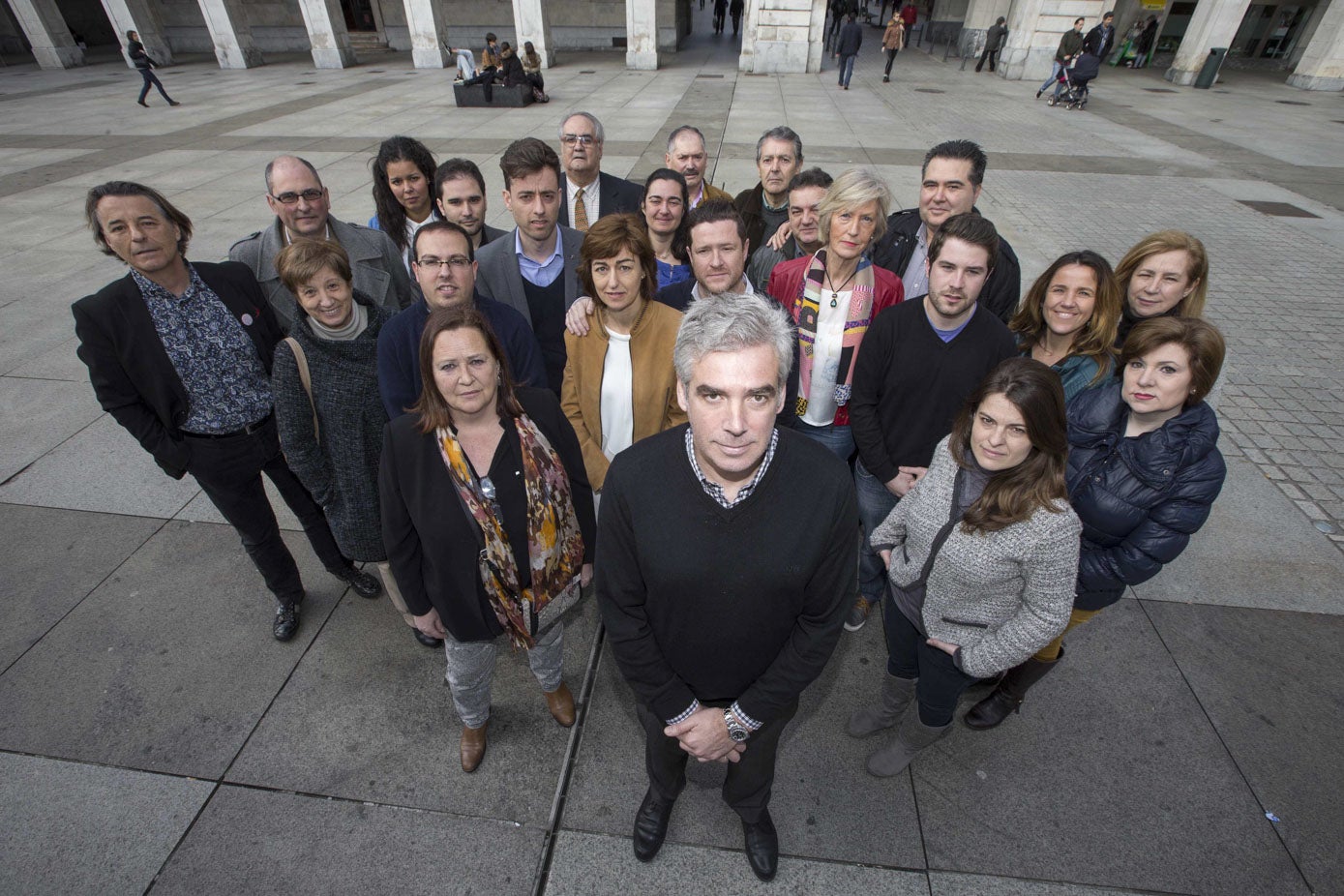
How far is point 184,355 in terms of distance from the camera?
2.83 m

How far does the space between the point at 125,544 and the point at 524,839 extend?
3297mm

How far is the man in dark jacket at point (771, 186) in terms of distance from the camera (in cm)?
424

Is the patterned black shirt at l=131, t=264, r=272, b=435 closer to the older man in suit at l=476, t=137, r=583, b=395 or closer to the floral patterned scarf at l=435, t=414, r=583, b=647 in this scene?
the older man in suit at l=476, t=137, r=583, b=395

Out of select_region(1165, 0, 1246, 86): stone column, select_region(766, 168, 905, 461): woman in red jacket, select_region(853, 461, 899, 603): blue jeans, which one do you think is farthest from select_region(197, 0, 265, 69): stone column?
select_region(1165, 0, 1246, 86): stone column

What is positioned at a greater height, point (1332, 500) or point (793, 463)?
point (793, 463)

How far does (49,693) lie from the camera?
121 inches

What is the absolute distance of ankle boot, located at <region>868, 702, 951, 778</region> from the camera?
263cm

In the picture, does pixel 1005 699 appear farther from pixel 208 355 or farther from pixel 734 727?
pixel 208 355

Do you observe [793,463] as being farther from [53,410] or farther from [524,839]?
[53,410]

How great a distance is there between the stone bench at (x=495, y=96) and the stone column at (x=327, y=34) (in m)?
10.9

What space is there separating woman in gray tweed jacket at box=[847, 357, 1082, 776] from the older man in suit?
2.16m

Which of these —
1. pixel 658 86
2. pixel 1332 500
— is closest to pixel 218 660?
pixel 1332 500

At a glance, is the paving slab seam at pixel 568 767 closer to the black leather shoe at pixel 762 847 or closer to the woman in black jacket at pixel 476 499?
the woman in black jacket at pixel 476 499

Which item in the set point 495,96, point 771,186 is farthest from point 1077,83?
point 771,186
